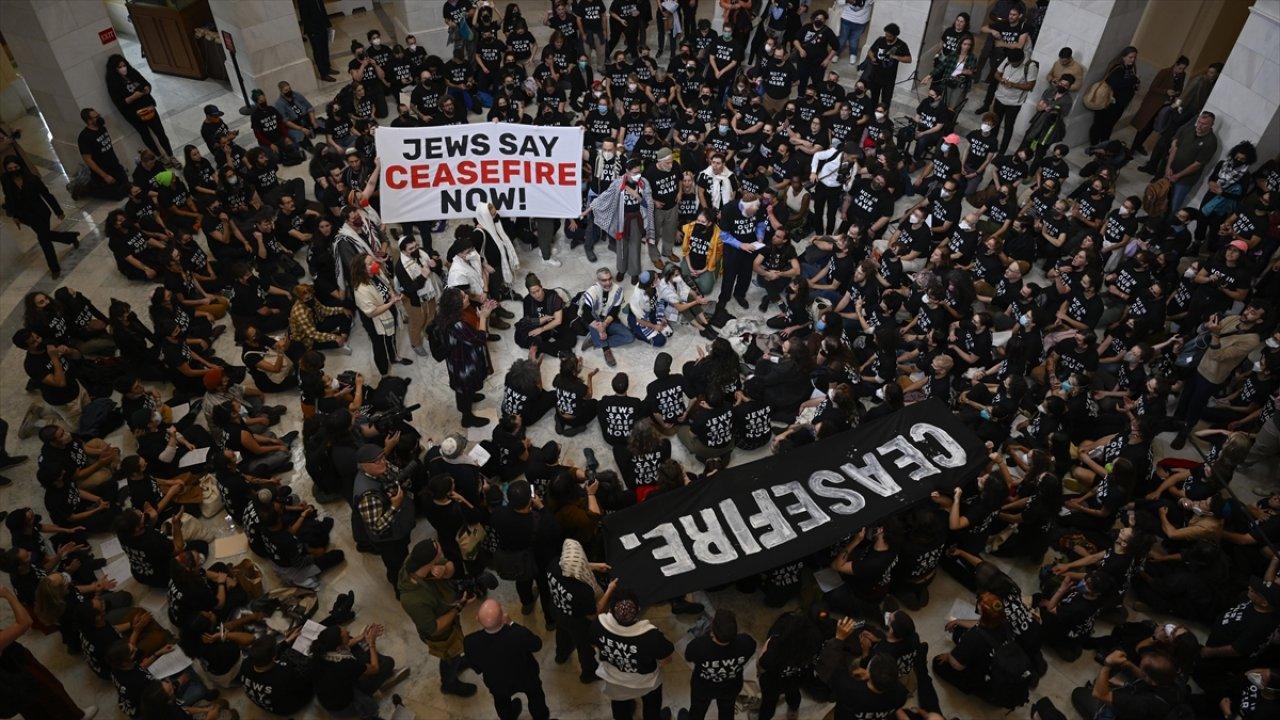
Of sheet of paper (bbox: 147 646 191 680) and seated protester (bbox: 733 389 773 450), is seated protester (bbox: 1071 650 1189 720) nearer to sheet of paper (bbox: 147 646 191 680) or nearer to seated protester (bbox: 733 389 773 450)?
seated protester (bbox: 733 389 773 450)

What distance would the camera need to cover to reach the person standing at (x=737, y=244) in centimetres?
1210

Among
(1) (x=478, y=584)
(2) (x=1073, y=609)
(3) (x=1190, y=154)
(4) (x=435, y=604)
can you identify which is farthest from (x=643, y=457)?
(3) (x=1190, y=154)

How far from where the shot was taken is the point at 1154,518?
8.81 m

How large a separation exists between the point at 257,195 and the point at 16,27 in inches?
184

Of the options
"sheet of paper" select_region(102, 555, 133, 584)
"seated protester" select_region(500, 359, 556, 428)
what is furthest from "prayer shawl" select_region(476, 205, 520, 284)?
"sheet of paper" select_region(102, 555, 133, 584)

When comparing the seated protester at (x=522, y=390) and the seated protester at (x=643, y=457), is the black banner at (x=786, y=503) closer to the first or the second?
the seated protester at (x=643, y=457)

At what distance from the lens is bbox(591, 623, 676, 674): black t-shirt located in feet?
21.9

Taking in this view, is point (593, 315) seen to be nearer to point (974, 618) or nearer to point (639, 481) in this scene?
point (639, 481)

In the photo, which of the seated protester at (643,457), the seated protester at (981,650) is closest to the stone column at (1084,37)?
the seated protester at (643,457)

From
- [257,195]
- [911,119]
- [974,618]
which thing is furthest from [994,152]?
[257,195]

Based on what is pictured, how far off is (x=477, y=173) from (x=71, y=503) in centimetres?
629

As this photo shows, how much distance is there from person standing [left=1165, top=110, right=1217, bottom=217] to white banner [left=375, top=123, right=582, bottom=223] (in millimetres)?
9221

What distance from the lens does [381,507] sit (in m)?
8.06

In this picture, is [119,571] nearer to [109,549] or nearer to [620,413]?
[109,549]
